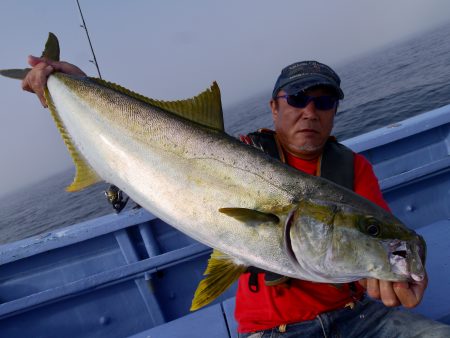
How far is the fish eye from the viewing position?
1.96 meters

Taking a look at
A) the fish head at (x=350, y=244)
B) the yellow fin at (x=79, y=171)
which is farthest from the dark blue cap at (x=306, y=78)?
the yellow fin at (x=79, y=171)

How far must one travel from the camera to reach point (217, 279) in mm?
2148

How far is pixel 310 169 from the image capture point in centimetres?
311

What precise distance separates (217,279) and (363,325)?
1.49 metres

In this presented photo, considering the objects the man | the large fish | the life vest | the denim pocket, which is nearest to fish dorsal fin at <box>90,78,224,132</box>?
the large fish

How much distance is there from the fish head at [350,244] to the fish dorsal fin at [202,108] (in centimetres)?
86

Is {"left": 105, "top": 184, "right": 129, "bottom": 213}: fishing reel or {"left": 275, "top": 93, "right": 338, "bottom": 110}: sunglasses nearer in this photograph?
{"left": 275, "top": 93, "right": 338, "bottom": 110}: sunglasses

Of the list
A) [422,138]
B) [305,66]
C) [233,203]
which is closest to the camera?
[233,203]

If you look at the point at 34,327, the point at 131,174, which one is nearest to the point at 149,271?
the point at 34,327

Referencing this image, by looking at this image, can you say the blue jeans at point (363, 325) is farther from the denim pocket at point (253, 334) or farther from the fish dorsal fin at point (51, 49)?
the fish dorsal fin at point (51, 49)

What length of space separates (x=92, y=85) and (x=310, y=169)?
6.75ft

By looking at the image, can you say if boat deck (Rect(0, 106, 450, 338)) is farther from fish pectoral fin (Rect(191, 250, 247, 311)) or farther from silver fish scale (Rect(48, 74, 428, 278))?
silver fish scale (Rect(48, 74, 428, 278))

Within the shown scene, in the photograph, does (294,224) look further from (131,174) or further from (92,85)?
(92,85)

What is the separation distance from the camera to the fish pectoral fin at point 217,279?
6.89 feet
